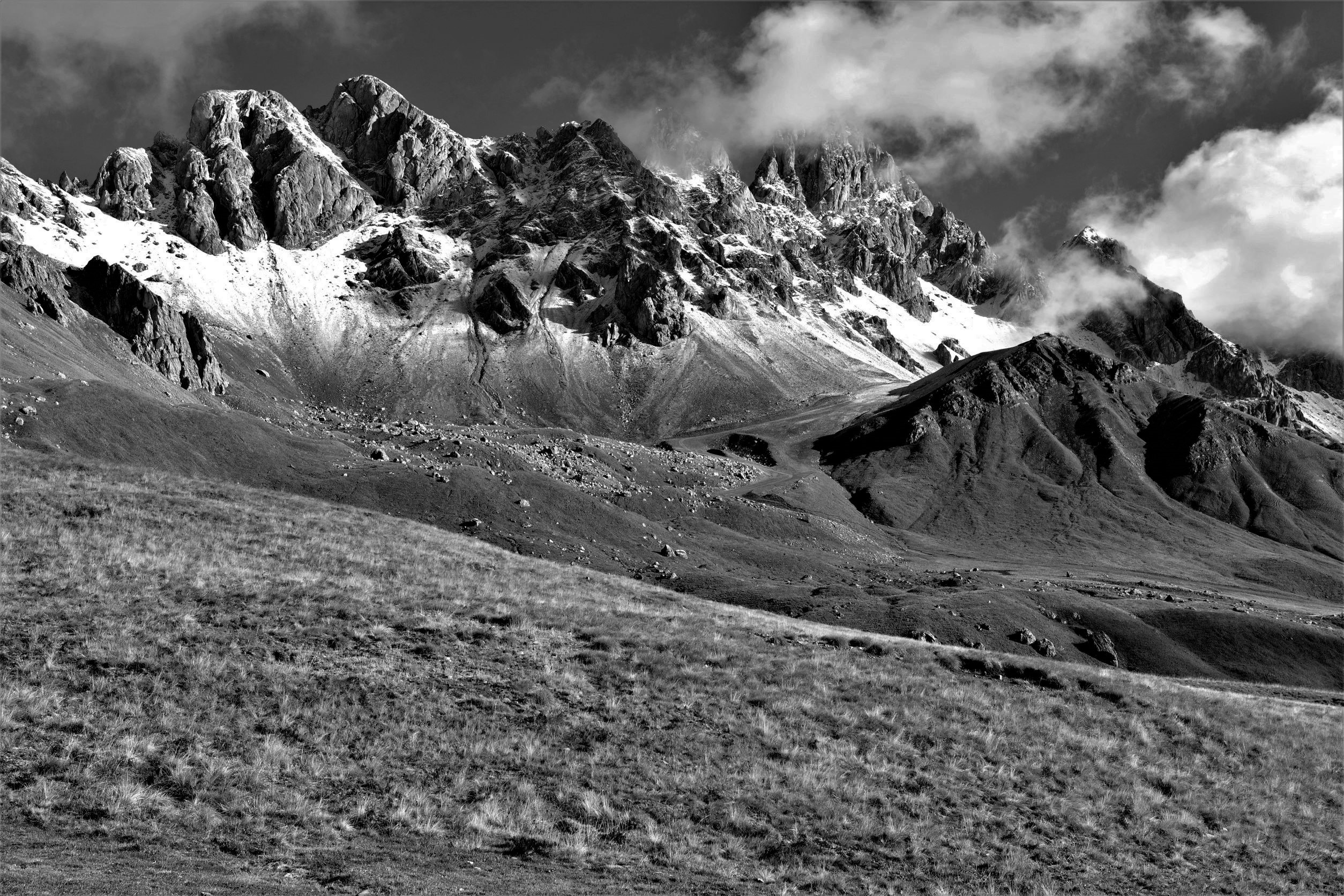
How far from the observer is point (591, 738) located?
25.3 metres

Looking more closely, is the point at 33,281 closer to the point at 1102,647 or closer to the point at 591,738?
the point at 1102,647

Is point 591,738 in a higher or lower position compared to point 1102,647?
lower

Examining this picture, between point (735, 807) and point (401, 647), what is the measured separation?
12.4 metres

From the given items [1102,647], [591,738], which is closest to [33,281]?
[1102,647]

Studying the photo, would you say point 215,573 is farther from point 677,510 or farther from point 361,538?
point 677,510

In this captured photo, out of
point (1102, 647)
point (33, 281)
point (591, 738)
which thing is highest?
point (33, 281)

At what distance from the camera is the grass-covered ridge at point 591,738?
20.5 m

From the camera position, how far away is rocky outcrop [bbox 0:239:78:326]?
18050 cm

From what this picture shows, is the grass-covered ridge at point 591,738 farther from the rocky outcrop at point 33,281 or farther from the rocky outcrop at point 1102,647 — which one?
the rocky outcrop at point 33,281

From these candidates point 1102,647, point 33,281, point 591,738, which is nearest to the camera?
point 591,738

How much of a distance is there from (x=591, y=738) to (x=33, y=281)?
207879mm

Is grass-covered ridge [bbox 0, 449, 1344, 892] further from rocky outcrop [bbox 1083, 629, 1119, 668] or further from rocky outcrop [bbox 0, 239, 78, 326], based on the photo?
rocky outcrop [bbox 0, 239, 78, 326]

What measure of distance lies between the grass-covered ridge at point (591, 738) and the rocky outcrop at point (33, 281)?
570 ft

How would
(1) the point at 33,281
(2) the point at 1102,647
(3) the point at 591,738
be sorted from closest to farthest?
(3) the point at 591,738 → (2) the point at 1102,647 → (1) the point at 33,281
